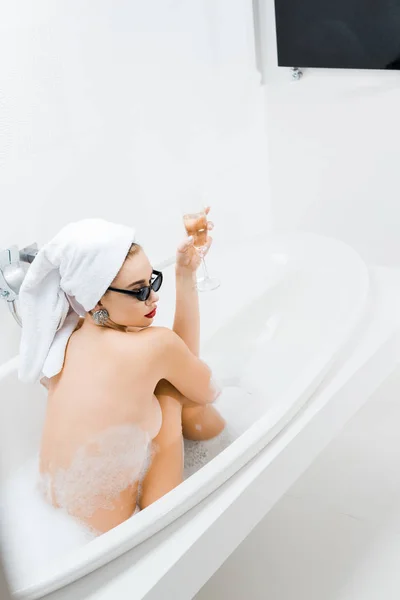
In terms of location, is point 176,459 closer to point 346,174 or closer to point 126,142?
point 126,142

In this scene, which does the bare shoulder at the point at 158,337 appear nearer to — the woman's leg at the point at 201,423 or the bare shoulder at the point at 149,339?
the bare shoulder at the point at 149,339

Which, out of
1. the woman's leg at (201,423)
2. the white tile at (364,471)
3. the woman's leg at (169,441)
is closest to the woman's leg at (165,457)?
the woman's leg at (169,441)

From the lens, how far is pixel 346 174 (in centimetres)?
311

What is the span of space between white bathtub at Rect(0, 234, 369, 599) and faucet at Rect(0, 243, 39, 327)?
8.2 inches

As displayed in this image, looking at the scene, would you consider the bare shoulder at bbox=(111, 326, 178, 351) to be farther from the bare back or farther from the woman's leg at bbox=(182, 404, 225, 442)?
the woman's leg at bbox=(182, 404, 225, 442)

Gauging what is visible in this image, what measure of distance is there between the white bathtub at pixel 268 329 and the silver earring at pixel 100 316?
42cm

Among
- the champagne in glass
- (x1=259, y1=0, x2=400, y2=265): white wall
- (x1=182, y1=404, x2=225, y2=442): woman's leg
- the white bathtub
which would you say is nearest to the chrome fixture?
(x1=259, y1=0, x2=400, y2=265): white wall

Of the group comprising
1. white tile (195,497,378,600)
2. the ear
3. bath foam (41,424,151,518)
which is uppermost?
the ear

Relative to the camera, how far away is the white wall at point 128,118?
2.23 m

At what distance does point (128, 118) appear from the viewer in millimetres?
2635

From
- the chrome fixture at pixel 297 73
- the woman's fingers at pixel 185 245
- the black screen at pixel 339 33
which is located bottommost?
the woman's fingers at pixel 185 245

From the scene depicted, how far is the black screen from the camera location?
2621 millimetres

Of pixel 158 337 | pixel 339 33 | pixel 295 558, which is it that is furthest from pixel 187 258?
pixel 339 33

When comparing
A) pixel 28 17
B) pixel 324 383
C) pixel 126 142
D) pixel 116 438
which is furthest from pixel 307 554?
pixel 28 17
